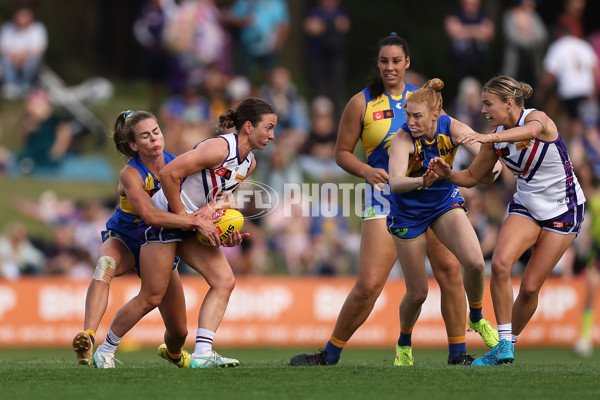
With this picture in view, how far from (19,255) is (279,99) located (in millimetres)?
5044

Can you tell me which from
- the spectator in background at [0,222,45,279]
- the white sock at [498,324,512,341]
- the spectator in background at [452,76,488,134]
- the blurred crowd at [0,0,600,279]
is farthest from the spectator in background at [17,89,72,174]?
the white sock at [498,324,512,341]

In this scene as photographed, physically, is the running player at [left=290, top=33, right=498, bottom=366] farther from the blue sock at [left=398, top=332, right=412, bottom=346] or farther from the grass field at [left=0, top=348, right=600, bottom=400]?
the grass field at [left=0, top=348, right=600, bottom=400]

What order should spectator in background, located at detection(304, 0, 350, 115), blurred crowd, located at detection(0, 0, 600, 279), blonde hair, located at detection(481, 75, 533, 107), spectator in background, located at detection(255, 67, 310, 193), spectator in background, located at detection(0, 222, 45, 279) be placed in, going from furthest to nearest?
spectator in background, located at detection(304, 0, 350, 115) < spectator in background, located at detection(255, 67, 310, 193) < blurred crowd, located at detection(0, 0, 600, 279) < spectator in background, located at detection(0, 222, 45, 279) < blonde hair, located at detection(481, 75, 533, 107)

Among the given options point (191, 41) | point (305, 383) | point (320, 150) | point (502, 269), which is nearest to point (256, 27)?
point (191, 41)

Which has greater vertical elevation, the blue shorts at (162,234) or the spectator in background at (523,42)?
the spectator in background at (523,42)

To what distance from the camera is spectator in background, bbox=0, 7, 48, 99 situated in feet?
54.1

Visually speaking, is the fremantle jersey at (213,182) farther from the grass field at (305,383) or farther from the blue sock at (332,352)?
the blue sock at (332,352)

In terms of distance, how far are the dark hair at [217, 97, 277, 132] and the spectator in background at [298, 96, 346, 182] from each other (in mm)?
8843

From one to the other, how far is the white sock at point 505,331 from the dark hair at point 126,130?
3002 mm

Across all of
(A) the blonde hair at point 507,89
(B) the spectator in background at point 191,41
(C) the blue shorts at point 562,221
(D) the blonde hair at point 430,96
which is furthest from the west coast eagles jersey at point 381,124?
(B) the spectator in background at point 191,41

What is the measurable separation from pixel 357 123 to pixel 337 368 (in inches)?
74.3

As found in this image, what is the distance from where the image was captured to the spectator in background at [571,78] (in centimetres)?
1655

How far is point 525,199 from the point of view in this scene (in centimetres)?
721

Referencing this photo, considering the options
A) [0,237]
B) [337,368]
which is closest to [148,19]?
[0,237]
